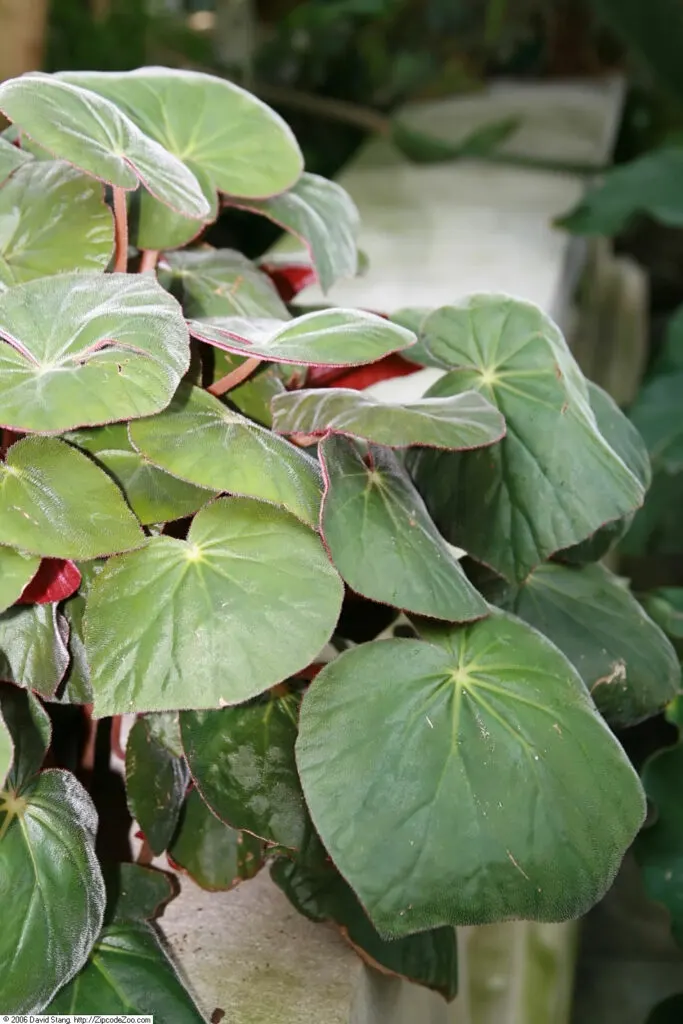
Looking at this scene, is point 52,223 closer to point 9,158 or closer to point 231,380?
point 9,158

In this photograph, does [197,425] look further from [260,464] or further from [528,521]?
[528,521]

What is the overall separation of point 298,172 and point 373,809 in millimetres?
451

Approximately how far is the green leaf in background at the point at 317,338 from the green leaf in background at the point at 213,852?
269 millimetres

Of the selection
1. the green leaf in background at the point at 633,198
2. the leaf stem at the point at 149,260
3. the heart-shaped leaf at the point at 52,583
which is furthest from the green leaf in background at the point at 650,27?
the heart-shaped leaf at the point at 52,583

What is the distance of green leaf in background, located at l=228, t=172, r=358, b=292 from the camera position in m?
0.71

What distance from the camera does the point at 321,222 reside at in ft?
2.40

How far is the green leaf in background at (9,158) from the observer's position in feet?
1.96

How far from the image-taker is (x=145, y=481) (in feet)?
1.73

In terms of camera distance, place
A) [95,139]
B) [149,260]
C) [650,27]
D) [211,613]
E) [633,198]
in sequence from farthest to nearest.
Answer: [650,27] → [633,198] → [149,260] → [95,139] → [211,613]

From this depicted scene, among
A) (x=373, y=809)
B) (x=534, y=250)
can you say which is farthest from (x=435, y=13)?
(x=373, y=809)

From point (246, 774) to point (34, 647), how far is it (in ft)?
0.42

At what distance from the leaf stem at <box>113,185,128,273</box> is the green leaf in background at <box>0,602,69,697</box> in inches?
10.3

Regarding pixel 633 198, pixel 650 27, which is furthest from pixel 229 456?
pixel 650 27

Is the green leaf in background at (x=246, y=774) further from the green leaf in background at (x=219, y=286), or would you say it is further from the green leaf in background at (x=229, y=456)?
the green leaf in background at (x=219, y=286)
